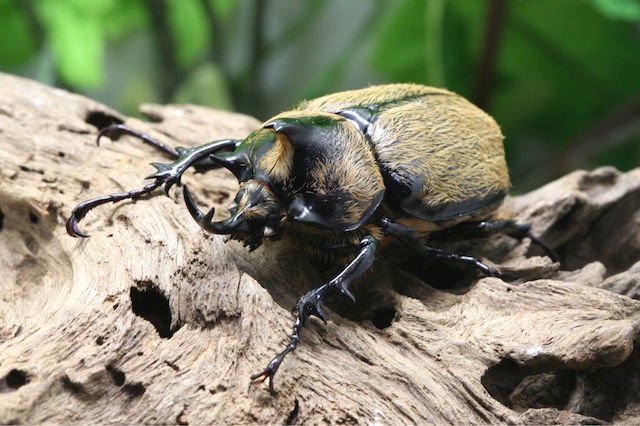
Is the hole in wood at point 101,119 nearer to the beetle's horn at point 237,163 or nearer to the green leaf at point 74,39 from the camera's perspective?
the beetle's horn at point 237,163

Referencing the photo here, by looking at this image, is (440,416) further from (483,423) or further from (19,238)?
(19,238)

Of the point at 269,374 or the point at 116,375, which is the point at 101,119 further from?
the point at 269,374

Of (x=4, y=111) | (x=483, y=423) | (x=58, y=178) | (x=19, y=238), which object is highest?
(x=4, y=111)

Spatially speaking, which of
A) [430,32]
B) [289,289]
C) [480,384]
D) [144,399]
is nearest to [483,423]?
[480,384]

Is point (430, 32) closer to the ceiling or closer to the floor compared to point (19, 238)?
closer to the ceiling

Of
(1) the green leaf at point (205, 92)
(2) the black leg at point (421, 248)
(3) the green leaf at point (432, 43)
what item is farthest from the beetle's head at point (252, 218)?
(3) the green leaf at point (432, 43)

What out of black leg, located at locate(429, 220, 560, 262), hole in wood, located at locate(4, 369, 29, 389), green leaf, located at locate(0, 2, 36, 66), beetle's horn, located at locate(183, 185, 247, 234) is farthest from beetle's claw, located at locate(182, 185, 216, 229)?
green leaf, located at locate(0, 2, 36, 66)

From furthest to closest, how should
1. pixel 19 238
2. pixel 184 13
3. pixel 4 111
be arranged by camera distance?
1. pixel 184 13
2. pixel 4 111
3. pixel 19 238
